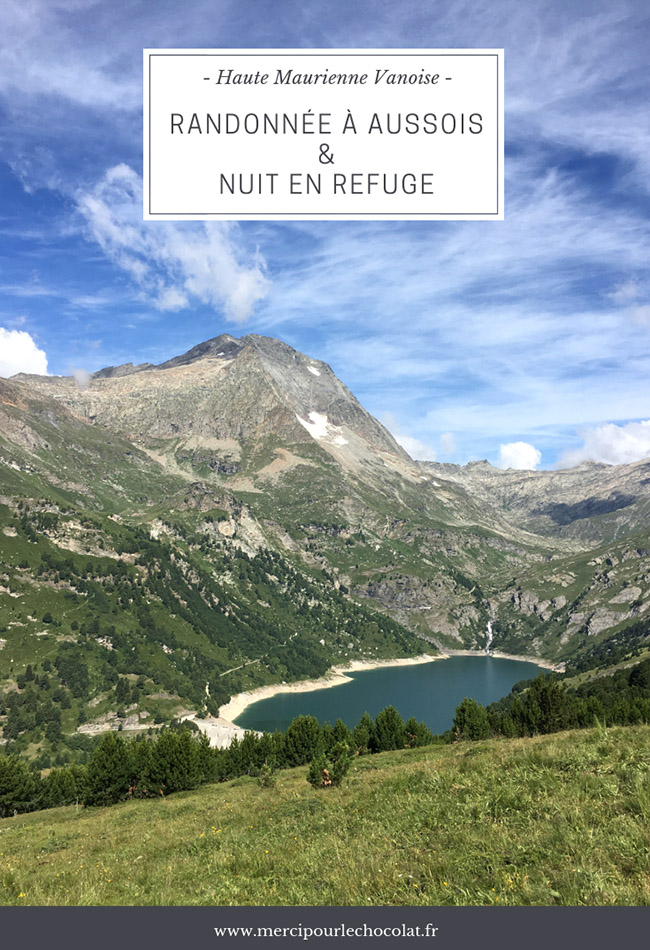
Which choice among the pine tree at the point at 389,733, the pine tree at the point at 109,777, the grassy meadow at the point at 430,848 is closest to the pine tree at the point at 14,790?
the pine tree at the point at 109,777

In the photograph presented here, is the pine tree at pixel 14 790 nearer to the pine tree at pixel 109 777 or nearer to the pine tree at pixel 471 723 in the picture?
the pine tree at pixel 109 777

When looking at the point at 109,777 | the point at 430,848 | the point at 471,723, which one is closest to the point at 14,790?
the point at 109,777

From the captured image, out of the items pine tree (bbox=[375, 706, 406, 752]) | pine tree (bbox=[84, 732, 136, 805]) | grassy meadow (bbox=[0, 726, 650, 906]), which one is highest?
grassy meadow (bbox=[0, 726, 650, 906])

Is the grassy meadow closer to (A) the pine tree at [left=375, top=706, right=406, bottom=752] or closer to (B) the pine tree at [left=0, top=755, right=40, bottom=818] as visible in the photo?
(A) the pine tree at [left=375, top=706, right=406, bottom=752]

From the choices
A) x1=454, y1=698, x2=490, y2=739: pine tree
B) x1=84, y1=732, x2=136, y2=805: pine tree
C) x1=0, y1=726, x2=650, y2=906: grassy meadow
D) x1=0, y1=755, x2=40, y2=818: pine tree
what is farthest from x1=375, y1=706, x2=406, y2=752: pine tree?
x1=0, y1=726, x2=650, y2=906: grassy meadow
